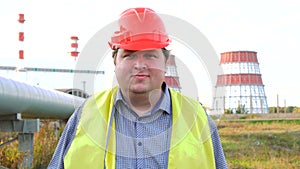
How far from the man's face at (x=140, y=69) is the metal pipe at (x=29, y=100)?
228 cm

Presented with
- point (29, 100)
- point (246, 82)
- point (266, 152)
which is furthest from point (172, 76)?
point (246, 82)

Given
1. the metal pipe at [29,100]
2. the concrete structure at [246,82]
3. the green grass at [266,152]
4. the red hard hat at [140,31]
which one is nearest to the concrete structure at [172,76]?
the red hard hat at [140,31]

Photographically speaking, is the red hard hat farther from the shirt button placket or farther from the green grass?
the green grass

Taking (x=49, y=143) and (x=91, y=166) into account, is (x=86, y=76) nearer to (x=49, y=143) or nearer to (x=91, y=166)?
(x=91, y=166)

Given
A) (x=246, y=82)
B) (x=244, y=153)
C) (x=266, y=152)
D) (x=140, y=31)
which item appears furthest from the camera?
(x=246, y=82)

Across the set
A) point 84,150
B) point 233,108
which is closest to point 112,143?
point 84,150

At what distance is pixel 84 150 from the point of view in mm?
2191

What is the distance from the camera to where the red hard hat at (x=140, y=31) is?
2.04m

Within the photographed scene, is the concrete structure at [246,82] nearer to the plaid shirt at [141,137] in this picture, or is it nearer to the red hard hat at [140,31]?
the plaid shirt at [141,137]

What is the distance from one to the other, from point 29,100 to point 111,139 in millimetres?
4507

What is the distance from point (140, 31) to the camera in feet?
6.70

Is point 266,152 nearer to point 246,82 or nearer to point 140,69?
point 140,69

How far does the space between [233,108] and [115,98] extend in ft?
123

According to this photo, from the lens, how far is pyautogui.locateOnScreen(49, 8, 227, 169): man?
2.08 meters
